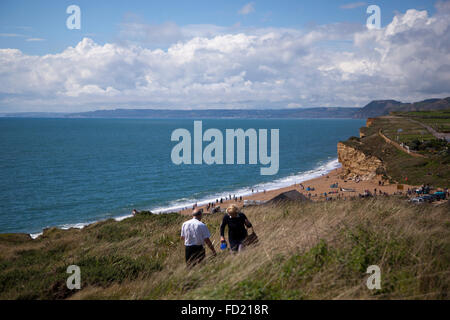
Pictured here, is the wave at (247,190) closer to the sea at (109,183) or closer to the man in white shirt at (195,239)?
the sea at (109,183)

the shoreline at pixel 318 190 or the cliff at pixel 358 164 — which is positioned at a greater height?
the cliff at pixel 358 164

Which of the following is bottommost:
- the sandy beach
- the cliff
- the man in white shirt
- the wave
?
the wave

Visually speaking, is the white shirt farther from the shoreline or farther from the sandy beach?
the sandy beach

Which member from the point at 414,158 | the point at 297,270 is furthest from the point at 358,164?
the point at 297,270

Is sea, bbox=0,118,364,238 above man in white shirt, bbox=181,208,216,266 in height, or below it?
below

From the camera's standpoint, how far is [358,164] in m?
48.2

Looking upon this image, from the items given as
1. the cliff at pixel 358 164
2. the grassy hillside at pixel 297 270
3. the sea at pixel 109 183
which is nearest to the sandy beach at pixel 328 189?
the cliff at pixel 358 164

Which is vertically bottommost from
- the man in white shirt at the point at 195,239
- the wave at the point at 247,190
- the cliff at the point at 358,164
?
the wave at the point at 247,190

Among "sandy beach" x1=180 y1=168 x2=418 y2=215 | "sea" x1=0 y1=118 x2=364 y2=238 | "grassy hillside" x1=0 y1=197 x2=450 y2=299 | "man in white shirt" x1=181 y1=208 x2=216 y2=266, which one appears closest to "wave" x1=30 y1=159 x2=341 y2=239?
"sea" x1=0 y1=118 x2=364 y2=238

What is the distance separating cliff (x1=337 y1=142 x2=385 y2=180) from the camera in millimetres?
45000

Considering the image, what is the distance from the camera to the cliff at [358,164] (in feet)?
148
